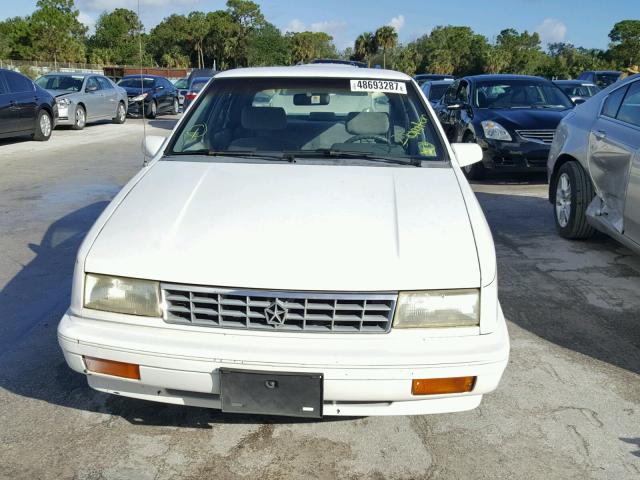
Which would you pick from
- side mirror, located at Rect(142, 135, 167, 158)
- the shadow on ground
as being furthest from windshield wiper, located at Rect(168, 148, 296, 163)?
the shadow on ground

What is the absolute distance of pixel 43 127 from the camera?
522 inches

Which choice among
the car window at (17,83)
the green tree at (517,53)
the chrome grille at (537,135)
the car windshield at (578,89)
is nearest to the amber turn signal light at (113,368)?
the chrome grille at (537,135)

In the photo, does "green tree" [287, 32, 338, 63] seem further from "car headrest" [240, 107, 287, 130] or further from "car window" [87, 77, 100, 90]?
"car headrest" [240, 107, 287, 130]

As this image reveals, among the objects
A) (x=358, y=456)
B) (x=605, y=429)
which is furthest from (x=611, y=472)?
(x=358, y=456)

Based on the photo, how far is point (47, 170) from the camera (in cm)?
976

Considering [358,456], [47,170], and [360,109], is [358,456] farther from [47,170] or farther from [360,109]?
[47,170]

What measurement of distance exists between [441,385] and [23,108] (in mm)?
12240

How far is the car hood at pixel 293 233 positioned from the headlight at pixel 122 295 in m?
0.04

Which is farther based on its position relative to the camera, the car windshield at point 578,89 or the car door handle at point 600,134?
the car windshield at point 578,89

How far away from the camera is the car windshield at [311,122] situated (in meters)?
3.64

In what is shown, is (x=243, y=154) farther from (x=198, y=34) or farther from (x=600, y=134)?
(x=198, y=34)

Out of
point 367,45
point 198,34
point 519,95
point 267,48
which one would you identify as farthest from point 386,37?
point 519,95

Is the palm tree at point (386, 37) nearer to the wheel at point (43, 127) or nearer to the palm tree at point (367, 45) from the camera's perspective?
the palm tree at point (367, 45)

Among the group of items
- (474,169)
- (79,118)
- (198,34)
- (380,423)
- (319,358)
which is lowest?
(380,423)
